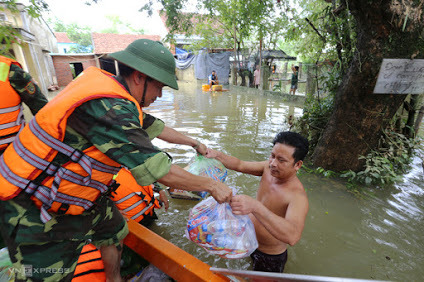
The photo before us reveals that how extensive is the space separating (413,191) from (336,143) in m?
1.39

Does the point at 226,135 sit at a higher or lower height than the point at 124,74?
lower

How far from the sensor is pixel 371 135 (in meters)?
3.72

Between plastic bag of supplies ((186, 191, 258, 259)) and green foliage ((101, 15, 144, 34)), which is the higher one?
green foliage ((101, 15, 144, 34))

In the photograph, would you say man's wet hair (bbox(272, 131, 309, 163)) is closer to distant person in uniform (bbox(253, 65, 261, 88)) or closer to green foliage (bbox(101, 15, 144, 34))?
distant person in uniform (bbox(253, 65, 261, 88))

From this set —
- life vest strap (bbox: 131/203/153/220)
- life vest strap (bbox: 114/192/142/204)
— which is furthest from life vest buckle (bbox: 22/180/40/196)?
life vest strap (bbox: 131/203/153/220)

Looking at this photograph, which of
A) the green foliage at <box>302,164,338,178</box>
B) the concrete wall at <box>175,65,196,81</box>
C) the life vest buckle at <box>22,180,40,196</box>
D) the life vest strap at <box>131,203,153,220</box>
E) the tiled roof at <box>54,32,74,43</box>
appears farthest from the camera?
the tiled roof at <box>54,32,74,43</box>

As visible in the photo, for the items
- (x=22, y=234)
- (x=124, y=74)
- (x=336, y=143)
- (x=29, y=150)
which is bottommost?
(x=336, y=143)

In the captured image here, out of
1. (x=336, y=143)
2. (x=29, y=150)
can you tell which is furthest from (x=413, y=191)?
(x=29, y=150)

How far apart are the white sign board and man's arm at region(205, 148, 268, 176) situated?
232 centimetres

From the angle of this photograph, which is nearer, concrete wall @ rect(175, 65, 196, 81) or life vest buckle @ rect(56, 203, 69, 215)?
life vest buckle @ rect(56, 203, 69, 215)

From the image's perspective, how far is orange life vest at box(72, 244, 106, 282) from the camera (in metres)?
1.91

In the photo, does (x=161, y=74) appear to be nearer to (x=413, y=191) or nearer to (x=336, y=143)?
(x=336, y=143)

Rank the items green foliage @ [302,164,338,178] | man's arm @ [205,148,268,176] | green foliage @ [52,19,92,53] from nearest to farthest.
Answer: man's arm @ [205,148,268,176] → green foliage @ [302,164,338,178] → green foliage @ [52,19,92,53]

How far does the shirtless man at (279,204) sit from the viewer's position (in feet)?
5.20
